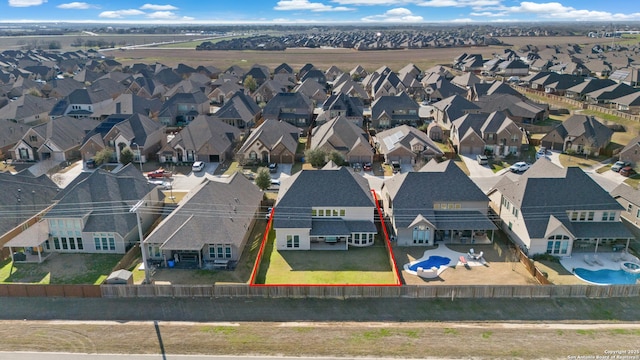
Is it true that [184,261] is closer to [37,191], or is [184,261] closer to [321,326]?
[321,326]

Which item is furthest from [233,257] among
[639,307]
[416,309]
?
[639,307]

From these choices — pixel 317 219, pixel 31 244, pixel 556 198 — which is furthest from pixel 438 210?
pixel 31 244

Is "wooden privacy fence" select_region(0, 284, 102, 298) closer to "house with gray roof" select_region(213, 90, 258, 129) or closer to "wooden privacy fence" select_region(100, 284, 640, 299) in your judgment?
"wooden privacy fence" select_region(100, 284, 640, 299)

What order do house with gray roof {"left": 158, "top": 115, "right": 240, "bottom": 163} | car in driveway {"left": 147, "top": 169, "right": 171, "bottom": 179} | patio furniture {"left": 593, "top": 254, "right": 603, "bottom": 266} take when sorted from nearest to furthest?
patio furniture {"left": 593, "top": 254, "right": 603, "bottom": 266}
car in driveway {"left": 147, "top": 169, "right": 171, "bottom": 179}
house with gray roof {"left": 158, "top": 115, "right": 240, "bottom": 163}

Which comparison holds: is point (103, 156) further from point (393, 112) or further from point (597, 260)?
point (597, 260)

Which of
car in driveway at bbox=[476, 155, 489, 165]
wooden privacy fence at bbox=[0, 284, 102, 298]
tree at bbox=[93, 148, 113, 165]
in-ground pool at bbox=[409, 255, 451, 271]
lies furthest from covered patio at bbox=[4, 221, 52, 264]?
car in driveway at bbox=[476, 155, 489, 165]

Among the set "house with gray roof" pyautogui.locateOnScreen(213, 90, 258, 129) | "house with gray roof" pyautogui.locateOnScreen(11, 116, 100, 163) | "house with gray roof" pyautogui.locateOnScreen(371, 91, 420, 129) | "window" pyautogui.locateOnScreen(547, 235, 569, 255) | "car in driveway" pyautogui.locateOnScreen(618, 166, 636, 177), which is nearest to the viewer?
"window" pyautogui.locateOnScreen(547, 235, 569, 255)
